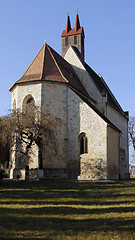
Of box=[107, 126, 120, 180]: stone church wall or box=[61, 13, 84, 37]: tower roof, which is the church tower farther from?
box=[107, 126, 120, 180]: stone church wall

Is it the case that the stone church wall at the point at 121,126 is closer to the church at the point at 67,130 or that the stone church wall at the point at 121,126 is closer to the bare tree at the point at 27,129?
the church at the point at 67,130

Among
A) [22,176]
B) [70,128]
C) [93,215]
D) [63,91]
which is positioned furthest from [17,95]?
[93,215]

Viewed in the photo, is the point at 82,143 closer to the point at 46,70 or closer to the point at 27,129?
the point at 27,129

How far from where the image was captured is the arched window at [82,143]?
22.5 m

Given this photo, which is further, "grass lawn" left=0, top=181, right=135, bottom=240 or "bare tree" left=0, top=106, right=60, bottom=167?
"bare tree" left=0, top=106, right=60, bottom=167

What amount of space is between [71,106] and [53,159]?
188 inches

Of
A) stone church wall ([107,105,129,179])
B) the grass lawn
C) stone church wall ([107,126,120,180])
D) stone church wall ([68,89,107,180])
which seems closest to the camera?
the grass lawn

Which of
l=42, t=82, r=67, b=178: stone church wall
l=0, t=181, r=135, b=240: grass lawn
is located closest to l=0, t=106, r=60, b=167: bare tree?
l=42, t=82, r=67, b=178: stone church wall

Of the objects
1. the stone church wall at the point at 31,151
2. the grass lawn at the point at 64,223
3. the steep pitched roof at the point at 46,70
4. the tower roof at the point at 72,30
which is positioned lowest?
the grass lawn at the point at 64,223

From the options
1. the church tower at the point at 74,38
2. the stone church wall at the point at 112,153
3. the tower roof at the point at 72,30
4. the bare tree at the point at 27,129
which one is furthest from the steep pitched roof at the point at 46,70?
the tower roof at the point at 72,30

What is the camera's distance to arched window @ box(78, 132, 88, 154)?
2253 cm

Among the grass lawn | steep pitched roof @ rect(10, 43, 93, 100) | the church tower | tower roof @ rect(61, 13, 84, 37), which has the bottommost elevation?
the grass lawn

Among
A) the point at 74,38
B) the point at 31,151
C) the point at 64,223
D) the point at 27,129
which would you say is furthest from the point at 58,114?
the point at 64,223

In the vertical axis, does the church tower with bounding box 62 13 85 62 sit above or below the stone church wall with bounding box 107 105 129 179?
above
